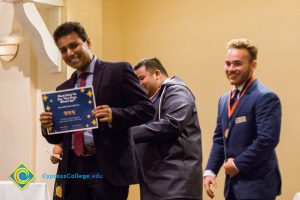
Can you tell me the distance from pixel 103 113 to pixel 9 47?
2.87m

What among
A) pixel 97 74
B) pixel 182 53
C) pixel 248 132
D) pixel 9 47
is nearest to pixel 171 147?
pixel 248 132

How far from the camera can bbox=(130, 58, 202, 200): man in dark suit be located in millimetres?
2803

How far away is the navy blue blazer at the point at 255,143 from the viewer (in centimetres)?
234

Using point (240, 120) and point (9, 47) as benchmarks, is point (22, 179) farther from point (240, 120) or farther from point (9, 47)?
point (9, 47)

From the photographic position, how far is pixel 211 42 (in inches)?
169

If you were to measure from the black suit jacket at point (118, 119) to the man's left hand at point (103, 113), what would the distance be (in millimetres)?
18

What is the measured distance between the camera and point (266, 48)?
392cm

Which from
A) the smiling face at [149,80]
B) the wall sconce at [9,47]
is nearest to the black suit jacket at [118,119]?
the smiling face at [149,80]

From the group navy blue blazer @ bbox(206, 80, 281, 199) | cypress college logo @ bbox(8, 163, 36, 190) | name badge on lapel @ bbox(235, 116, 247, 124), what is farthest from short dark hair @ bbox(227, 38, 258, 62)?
cypress college logo @ bbox(8, 163, 36, 190)

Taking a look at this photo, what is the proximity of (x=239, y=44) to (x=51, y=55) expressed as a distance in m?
2.03

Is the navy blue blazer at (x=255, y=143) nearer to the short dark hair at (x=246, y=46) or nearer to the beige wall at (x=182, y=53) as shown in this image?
the short dark hair at (x=246, y=46)

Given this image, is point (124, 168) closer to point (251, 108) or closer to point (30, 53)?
point (251, 108)

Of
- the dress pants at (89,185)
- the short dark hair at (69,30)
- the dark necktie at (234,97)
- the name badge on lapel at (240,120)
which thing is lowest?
the dress pants at (89,185)

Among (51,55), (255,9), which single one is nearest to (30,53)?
(51,55)
